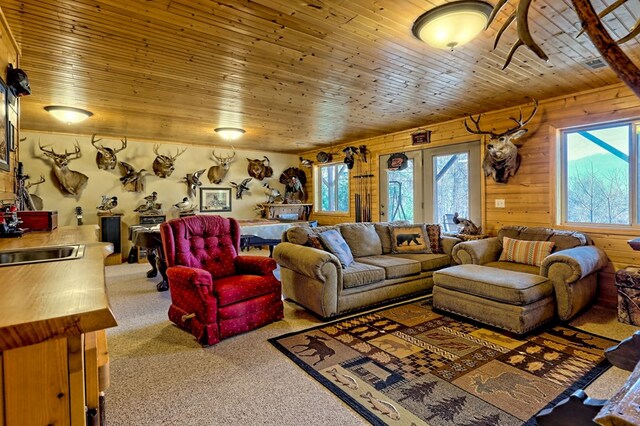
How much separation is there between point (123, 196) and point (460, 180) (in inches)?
243

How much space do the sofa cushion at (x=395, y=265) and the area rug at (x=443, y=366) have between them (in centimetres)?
57

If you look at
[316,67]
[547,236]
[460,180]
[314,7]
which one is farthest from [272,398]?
[460,180]

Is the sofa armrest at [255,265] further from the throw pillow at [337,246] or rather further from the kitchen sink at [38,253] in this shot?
the kitchen sink at [38,253]

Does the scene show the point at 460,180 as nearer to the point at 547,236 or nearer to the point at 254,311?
the point at 547,236

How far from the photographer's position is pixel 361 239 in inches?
170

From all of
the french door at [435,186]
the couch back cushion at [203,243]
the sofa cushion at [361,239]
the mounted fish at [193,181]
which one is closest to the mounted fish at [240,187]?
the mounted fish at [193,181]

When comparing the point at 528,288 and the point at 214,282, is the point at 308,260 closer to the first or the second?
the point at 214,282

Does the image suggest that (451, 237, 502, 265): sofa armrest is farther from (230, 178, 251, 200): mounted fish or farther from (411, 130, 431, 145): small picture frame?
(230, 178, 251, 200): mounted fish

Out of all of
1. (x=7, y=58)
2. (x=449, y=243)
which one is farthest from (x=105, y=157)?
(x=449, y=243)

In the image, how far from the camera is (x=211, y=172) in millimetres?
7516

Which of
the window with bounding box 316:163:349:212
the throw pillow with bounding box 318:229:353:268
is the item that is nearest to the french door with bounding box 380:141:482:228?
the window with bounding box 316:163:349:212

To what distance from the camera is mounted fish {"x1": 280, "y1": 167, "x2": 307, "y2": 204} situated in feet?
27.4

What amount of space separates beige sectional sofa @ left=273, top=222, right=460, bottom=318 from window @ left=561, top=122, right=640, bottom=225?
1.50 m

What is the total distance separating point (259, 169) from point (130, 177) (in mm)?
2734
